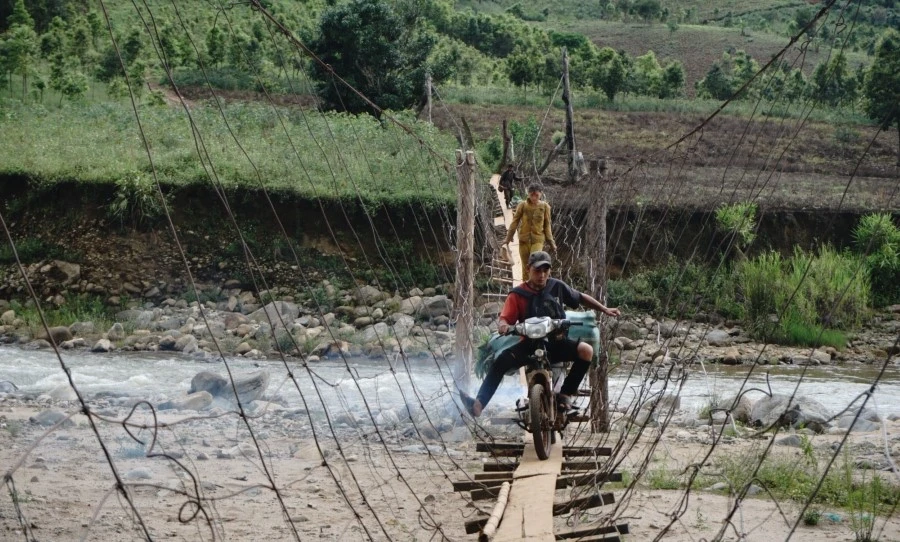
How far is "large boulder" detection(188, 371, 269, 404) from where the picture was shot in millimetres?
7773

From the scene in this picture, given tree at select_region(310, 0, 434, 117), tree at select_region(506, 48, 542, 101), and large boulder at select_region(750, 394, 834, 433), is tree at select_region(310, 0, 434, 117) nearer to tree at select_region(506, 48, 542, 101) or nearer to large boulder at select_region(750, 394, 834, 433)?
tree at select_region(506, 48, 542, 101)

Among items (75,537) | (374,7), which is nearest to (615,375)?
(75,537)

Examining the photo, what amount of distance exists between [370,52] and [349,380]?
1004 centimetres

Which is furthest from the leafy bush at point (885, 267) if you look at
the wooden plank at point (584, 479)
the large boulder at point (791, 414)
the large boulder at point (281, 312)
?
the wooden plank at point (584, 479)

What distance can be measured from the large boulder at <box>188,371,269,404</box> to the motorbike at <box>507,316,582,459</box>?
373cm

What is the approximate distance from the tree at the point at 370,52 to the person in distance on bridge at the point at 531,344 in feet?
43.1

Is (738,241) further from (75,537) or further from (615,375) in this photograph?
(75,537)

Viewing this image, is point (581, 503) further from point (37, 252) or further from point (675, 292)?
point (37, 252)

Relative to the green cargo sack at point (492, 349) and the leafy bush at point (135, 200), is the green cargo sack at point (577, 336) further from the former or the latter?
the leafy bush at point (135, 200)

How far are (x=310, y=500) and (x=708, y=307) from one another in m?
10.8

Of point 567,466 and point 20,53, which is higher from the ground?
point 567,466

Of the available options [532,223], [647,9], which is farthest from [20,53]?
[647,9]

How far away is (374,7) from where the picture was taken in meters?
17.8

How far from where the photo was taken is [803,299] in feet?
45.3
